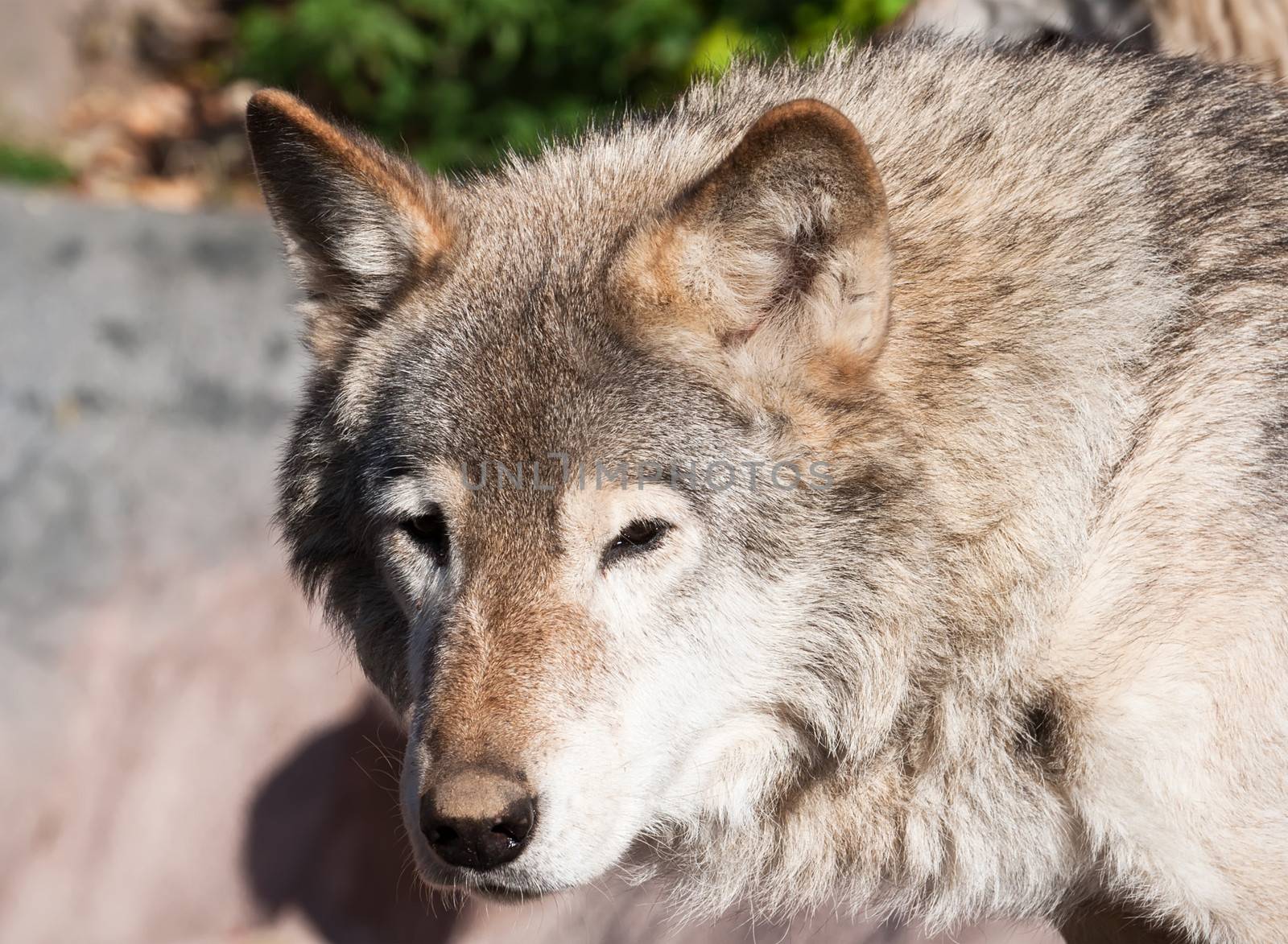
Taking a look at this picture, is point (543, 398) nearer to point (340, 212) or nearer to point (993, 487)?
point (340, 212)

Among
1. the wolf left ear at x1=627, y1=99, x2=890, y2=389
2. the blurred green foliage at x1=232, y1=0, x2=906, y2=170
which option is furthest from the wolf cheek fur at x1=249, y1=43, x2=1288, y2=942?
the blurred green foliage at x1=232, y1=0, x2=906, y2=170

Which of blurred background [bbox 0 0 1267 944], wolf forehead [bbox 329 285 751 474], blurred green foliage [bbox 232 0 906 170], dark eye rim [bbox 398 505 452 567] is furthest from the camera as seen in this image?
blurred green foliage [bbox 232 0 906 170]

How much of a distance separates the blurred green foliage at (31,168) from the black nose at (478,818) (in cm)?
662

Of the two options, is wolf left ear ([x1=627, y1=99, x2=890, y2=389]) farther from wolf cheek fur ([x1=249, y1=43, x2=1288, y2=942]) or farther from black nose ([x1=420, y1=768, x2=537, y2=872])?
black nose ([x1=420, y1=768, x2=537, y2=872])

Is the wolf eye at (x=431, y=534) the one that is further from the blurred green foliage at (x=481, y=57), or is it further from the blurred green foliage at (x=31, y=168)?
the blurred green foliage at (x=31, y=168)

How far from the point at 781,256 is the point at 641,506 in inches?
22.1

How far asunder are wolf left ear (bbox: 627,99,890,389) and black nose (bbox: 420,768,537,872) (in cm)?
94

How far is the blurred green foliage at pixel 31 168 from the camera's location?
25.0 feet

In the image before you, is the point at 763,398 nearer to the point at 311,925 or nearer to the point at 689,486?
the point at 689,486

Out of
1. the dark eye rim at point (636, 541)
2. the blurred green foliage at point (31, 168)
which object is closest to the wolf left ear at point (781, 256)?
the dark eye rim at point (636, 541)

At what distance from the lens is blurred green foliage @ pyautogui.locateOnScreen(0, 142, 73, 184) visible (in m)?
7.62

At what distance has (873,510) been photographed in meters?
2.47

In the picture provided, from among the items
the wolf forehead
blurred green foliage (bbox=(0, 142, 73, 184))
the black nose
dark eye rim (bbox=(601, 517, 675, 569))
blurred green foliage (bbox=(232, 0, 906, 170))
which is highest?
blurred green foliage (bbox=(0, 142, 73, 184))

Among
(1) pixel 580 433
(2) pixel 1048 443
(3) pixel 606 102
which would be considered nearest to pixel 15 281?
(3) pixel 606 102
